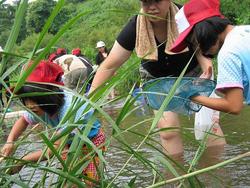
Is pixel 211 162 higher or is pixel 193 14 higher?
pixel 193 14

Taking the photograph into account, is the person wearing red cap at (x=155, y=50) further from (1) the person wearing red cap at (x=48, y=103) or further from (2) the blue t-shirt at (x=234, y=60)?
(2) the blue t-shirt at (x=234, y=60)

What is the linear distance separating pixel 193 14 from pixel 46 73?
81 cm

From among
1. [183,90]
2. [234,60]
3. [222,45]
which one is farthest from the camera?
[183,90]

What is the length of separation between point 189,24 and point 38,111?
97 cm

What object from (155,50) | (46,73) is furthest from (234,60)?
(46,73)

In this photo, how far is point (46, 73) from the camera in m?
2.63

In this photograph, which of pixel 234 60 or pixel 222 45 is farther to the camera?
pixel 222 45

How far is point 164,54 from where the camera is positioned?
340 cm

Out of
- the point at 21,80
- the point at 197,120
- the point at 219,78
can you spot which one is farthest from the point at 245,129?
the point at 21,80

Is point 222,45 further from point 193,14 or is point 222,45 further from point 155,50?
point 155,50

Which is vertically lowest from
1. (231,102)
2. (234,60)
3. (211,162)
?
(211,162)

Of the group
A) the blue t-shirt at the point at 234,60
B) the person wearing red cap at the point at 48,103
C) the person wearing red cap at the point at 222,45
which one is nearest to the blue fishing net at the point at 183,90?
the person wearing red cap at the point at 222,45

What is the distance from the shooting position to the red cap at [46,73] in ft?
8.46

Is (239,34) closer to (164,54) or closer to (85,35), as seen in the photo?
(164,54)
